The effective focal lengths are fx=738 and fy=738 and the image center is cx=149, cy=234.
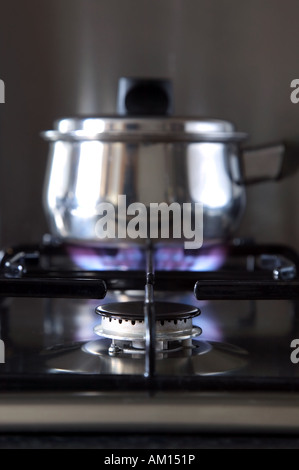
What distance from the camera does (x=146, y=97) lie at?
86 cm

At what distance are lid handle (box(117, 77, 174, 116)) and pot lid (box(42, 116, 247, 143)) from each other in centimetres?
3

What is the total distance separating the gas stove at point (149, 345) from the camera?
19.2 inches

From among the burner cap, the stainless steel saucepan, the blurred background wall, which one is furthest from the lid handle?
the burner cap

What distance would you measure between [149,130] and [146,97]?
2.3 inches

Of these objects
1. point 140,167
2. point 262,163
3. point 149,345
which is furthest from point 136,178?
point 149,345

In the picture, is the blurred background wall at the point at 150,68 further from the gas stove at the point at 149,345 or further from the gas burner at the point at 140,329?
the gas burner at the point at 140,329

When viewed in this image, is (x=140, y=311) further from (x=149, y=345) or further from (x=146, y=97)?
(x=146, y=97)

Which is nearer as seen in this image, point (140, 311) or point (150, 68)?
point (140, 311)

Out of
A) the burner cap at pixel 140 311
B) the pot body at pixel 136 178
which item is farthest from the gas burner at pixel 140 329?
the pot body at pixel 136 178

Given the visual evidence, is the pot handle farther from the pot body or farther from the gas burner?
the gas burner

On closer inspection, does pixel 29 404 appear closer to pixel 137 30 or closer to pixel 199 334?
pixel 199 334

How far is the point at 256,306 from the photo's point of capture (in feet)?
2.78

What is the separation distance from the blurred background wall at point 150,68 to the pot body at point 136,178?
157 mm

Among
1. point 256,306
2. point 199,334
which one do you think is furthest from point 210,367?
point 256,306
